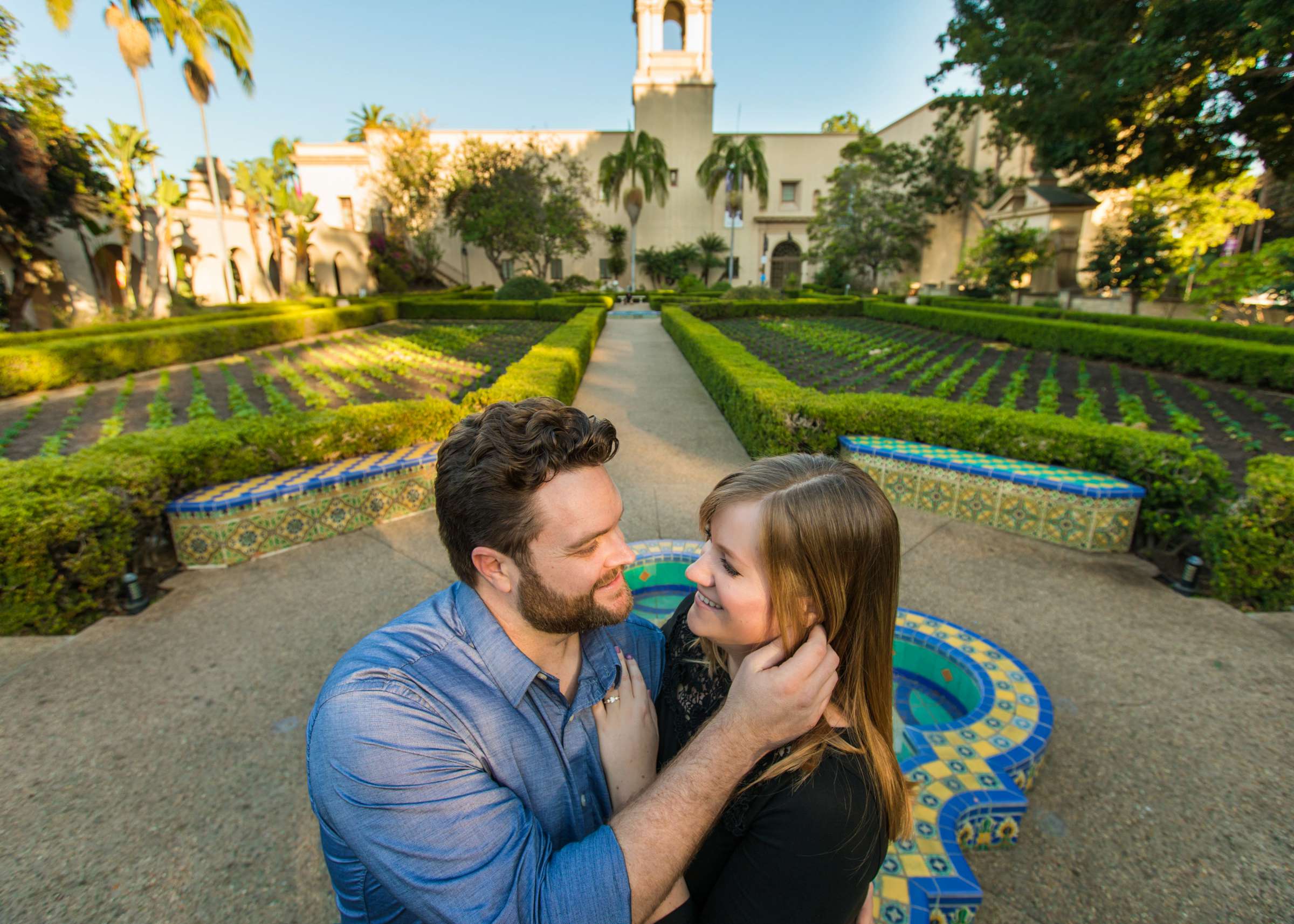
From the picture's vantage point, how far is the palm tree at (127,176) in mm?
19609

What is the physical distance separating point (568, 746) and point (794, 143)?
4208cm

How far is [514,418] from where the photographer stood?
49.7 inches

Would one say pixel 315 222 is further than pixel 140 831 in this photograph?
Yes

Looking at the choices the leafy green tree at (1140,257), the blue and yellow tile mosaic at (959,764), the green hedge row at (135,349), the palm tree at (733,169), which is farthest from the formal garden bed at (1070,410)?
the palm tree at (733,169)

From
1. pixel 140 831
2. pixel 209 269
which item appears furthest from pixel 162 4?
pixel 140 831

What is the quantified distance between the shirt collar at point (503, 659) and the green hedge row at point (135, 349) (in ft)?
43.1

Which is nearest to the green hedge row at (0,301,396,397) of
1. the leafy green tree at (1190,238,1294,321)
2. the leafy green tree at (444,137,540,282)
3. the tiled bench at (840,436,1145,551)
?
the leafy green tree at (444,137,540,282)

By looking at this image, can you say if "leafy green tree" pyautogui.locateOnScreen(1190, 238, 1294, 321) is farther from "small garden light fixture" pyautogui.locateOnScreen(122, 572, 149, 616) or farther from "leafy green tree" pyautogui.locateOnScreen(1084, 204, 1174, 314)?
"small garden light fixture" pyautogui.locateOnScreen(122, 572, 149, 616)

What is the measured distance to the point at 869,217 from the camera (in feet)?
93.2

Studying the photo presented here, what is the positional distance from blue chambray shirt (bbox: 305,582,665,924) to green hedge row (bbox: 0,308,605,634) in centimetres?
354

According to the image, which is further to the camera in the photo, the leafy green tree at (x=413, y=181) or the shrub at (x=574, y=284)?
the shrub at (x=574, y=284)

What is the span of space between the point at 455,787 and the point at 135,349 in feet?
49.6

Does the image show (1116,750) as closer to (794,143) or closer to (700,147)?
(700,147)

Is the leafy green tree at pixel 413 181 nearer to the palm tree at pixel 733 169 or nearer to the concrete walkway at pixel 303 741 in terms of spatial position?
the palm tree at pixel 733 169
